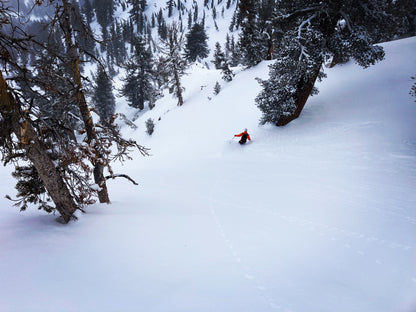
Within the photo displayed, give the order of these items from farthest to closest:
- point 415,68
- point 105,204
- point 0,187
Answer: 1. point 415,68
2. point 0,187
3. point 105,204

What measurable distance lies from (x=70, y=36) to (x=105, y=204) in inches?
167

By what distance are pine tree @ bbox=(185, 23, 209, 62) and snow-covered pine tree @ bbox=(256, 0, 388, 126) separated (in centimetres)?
4415

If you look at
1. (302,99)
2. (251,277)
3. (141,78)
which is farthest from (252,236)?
(141,78)

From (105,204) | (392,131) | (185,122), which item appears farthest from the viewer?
(185,122)

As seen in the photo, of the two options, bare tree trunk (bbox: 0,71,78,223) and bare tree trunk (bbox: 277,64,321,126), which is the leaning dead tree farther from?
bare tree trunk (bbox: 277,64,321,126)

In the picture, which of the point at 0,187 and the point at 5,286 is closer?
the point at 5,286

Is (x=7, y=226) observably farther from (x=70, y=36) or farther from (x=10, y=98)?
(x=70, y=36)

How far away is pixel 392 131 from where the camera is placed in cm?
918

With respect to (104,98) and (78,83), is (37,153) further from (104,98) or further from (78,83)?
(104,98)

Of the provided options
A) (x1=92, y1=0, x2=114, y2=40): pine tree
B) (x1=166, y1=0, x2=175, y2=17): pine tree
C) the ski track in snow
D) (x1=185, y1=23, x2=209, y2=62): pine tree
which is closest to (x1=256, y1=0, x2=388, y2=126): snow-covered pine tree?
the ski track in snow

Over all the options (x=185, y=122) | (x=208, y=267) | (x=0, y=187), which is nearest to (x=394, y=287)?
(x=208, y=267)

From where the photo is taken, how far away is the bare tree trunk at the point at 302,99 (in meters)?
10.3

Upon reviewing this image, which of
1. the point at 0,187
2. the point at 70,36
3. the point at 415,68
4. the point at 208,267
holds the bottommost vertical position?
the point at 208,267

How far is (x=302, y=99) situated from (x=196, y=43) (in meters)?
45.7
